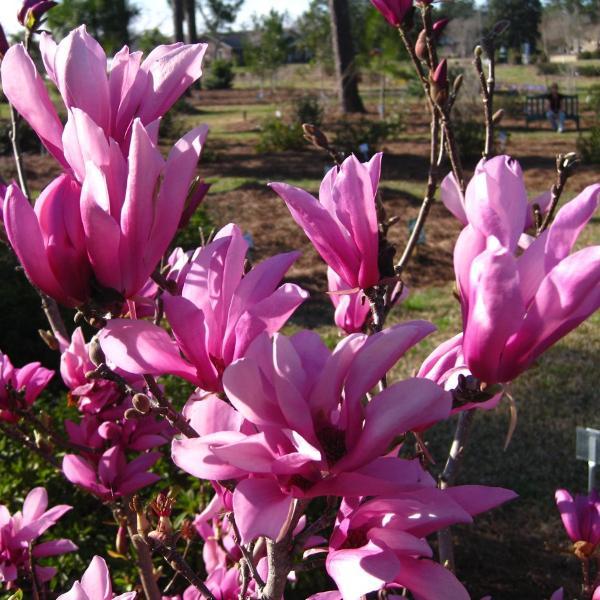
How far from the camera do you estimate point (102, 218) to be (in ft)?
2.25

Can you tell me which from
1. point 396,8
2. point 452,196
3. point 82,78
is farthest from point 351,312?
point 396,8

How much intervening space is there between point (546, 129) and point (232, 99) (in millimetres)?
13657

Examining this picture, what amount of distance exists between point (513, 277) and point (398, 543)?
0.28 m

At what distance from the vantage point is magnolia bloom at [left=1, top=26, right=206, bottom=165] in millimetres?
764

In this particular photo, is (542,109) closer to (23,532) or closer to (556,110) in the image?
(556,110)

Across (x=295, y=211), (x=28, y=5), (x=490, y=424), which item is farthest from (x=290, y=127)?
(x=295, y=211)

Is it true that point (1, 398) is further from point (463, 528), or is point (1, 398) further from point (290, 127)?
point (290, 127)

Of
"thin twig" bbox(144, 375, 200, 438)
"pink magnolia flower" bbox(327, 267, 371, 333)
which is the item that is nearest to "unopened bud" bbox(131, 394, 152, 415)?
"thin twig" bbox(144, 375, 200, 438)

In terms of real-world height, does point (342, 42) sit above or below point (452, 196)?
above

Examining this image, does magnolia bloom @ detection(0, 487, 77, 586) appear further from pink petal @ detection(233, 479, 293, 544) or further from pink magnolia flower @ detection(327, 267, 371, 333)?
pink petal @ detection(233, 479, 293, 544)

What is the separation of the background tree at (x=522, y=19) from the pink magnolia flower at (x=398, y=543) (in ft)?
123

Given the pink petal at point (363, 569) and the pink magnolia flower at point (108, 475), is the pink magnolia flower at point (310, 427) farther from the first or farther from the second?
the pink magnolia flower at point (108, 475)

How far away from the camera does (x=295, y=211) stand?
84 cm

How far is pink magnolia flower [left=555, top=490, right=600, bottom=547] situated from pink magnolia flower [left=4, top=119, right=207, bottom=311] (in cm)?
102
